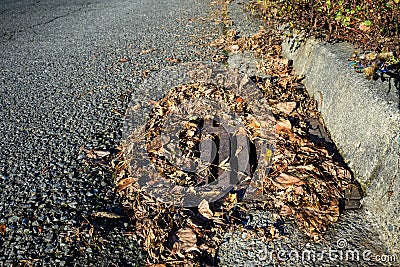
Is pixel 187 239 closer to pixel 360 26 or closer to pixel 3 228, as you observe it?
pixel 3 228

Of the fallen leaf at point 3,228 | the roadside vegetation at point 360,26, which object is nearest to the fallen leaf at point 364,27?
the roadside vegetation at point 360,26

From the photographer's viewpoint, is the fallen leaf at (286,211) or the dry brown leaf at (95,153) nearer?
the fallen leaf at (286,211)

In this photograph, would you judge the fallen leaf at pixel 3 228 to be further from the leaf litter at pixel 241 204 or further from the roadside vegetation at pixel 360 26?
the roadside vegetation at pixel 360 26

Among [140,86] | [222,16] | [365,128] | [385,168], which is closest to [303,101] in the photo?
[365,128]

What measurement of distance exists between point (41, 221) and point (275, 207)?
3.86ft

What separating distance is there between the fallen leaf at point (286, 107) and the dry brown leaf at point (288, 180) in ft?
2.33

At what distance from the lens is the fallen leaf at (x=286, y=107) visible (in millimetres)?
2555

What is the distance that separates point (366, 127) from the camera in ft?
6.20

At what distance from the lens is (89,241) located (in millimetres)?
1637

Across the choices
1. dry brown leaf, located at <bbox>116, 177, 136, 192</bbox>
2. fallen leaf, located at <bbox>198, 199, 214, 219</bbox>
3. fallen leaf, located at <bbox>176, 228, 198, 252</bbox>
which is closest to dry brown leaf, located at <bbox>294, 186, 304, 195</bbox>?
fallen leaf, located at <bbox>198, 199, 214, 219</bbox>

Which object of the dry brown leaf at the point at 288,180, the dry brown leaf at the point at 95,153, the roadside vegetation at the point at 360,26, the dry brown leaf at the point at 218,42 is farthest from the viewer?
the dry brown leaf at the point at 218,42

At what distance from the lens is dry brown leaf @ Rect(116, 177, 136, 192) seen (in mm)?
1972

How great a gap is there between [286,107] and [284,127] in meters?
0.29

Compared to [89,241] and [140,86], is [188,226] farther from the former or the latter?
[140,86]
